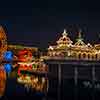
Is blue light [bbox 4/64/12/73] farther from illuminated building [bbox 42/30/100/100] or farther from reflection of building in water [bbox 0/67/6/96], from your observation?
illuminated building [bbox 42/30/100/100]

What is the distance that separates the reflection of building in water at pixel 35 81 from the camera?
17.4 ft

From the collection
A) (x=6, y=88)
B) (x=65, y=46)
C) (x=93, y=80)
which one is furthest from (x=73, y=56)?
(x=6, y=88)

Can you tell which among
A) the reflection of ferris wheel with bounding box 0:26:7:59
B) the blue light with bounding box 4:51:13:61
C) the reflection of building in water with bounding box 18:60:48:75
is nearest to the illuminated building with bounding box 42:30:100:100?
the reflection of building in water with bounding box 18:60:48:75

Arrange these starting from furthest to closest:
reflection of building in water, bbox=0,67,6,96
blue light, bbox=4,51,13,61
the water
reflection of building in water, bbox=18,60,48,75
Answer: blue light, bbox=4,51,13,61 → reflection of building in water, bbox=18,60,48,75 → reflection of building in water, bbox=0,67,6,96 → the water

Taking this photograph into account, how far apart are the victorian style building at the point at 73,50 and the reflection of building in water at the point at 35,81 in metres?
0.58

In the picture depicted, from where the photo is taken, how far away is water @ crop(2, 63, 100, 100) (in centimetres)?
497

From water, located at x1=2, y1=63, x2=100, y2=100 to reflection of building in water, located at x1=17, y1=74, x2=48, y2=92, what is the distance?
19 mm

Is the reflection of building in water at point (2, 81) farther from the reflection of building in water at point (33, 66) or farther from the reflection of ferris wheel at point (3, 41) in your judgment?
the reflection of ferris wheel at point (3, 41)

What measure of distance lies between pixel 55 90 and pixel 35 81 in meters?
0.55

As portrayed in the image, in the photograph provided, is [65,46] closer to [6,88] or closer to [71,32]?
[71,32]

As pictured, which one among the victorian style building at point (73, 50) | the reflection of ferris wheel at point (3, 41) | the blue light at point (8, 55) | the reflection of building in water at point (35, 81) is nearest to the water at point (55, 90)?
the reflection of building in water at point (35, 81)

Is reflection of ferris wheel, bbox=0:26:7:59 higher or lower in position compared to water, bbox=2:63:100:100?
higher

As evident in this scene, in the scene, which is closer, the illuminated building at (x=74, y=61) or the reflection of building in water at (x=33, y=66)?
the illuminated building at (x=74, y=61)

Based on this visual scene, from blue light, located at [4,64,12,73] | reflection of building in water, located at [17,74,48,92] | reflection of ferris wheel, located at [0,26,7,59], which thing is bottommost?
reflection of building in water, located at [17,74,48,92]
